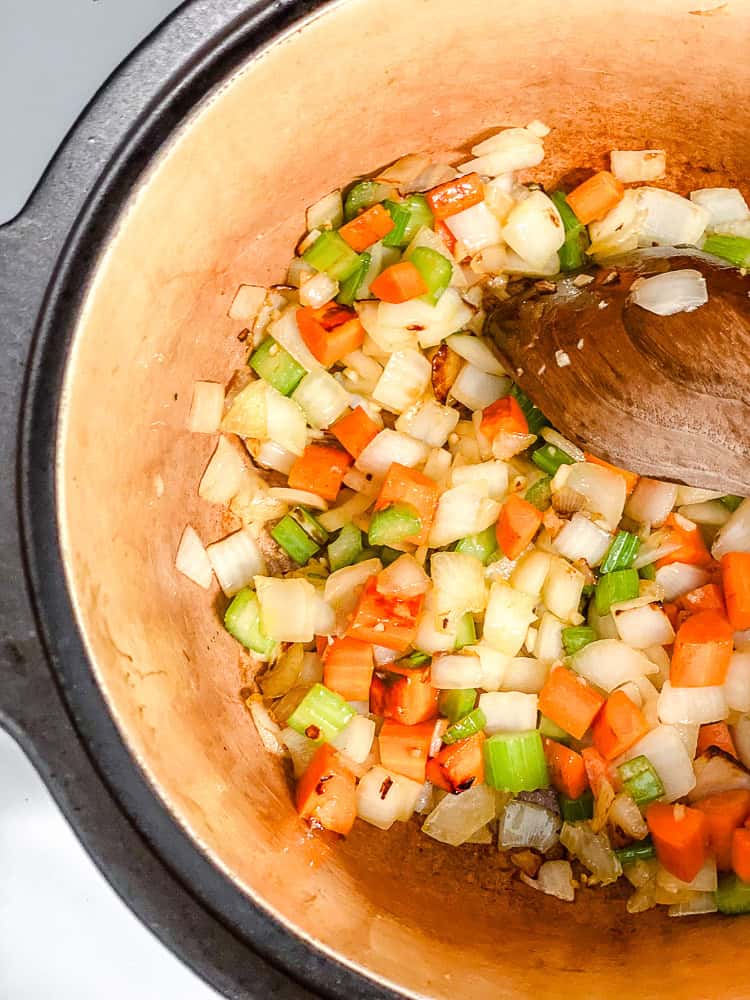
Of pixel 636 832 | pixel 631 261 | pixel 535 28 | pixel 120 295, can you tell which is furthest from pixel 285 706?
pixel 535 28

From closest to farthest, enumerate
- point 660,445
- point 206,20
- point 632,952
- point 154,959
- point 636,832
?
point 206,20, point 660,445, point 632,952, point 636,832, point 154,959

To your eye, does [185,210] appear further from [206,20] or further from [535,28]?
[535,28]

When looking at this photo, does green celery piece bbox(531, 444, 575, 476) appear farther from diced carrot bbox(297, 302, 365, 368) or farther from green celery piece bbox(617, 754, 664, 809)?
green celery piece bbox(617, 754, 664, 809)

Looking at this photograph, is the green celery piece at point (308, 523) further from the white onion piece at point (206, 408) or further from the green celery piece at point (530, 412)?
the green celery piece at point (530, 412)

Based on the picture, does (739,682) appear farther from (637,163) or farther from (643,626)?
(637,163)

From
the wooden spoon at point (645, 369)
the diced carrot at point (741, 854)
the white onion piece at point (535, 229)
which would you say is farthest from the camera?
the white onion piece at point (535, 229)

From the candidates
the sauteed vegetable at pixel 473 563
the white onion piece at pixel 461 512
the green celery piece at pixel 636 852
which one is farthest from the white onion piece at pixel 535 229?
the green celery piece at pixel 636 852
